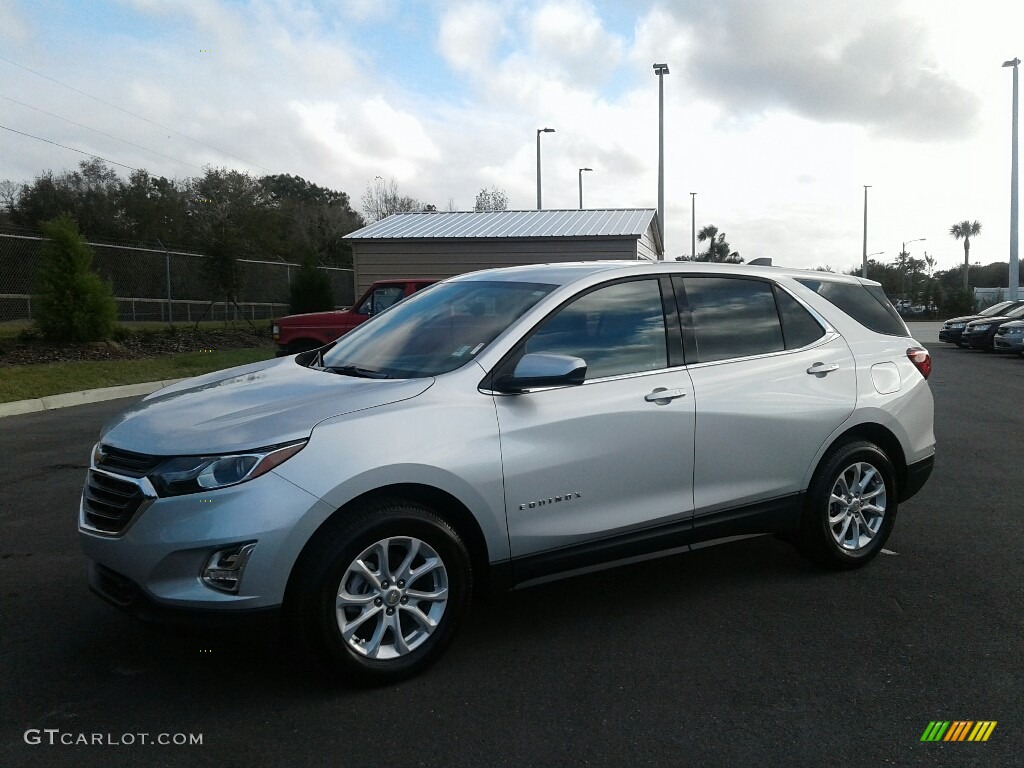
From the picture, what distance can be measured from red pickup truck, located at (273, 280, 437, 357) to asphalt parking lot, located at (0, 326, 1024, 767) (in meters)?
8.84

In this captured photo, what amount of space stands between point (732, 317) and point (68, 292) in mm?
14792

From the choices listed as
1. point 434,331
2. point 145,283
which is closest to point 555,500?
point 434,331

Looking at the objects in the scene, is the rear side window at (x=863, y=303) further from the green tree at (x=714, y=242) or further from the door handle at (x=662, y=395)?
the green tree at (x=714, y=242)

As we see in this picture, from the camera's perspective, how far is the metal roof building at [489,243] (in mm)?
23344

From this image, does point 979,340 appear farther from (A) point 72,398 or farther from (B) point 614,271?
(B) point 614,271

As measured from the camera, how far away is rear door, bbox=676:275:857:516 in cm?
448

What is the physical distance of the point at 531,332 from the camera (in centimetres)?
409

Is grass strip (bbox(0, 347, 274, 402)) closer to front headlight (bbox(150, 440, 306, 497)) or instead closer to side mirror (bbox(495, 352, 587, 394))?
front headlight (bbox(150, 440, 306, 497))

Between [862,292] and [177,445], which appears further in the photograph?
[862,292]

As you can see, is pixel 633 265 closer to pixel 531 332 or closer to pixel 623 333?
pixel 623 333

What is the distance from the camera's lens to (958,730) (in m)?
3.26

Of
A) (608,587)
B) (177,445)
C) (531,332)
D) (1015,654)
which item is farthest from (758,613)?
(177,445)

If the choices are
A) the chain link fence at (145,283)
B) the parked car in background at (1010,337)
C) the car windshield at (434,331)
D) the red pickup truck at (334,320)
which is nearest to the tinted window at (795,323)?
the car windshield at (434,331)

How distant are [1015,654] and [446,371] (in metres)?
2.85
